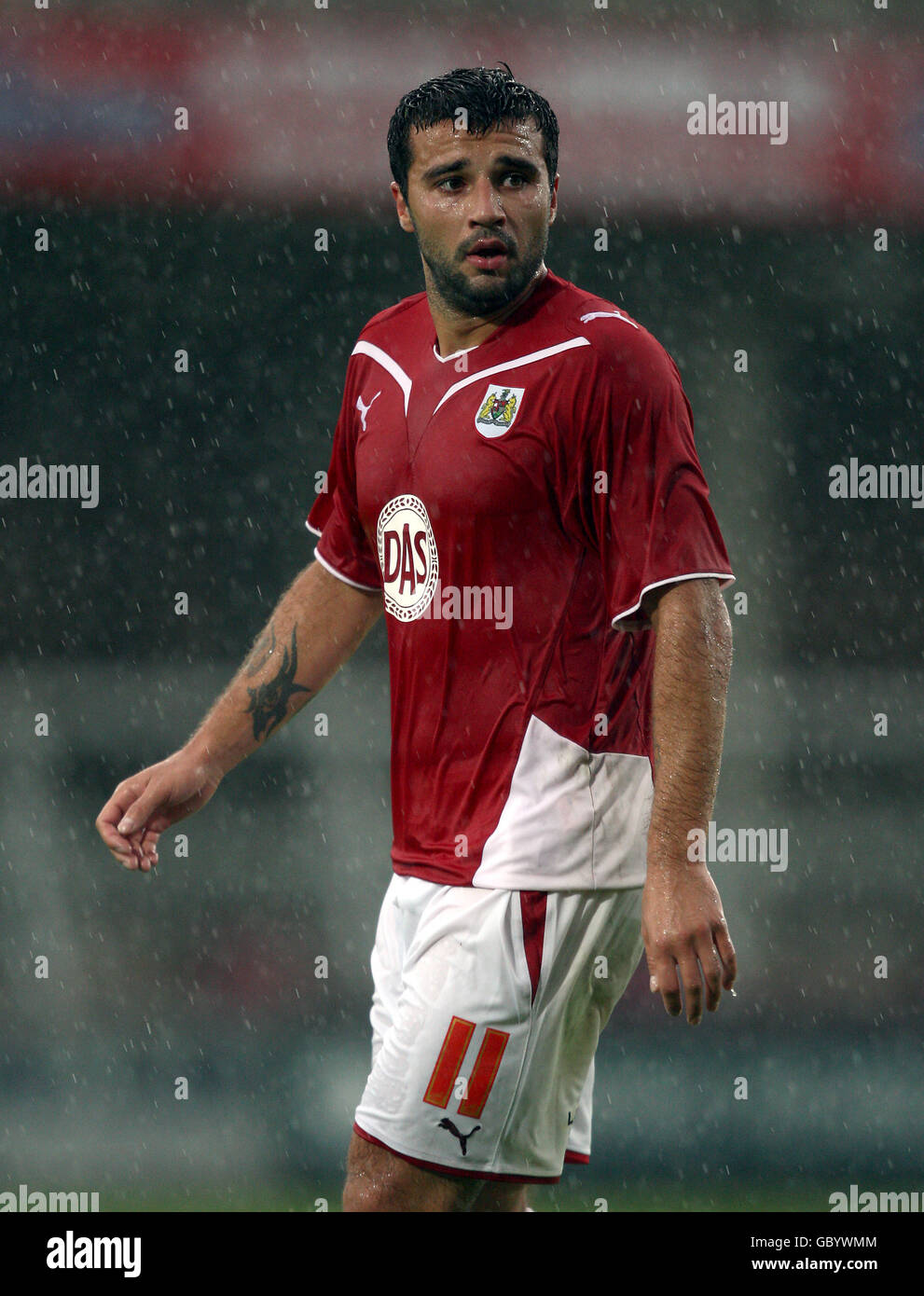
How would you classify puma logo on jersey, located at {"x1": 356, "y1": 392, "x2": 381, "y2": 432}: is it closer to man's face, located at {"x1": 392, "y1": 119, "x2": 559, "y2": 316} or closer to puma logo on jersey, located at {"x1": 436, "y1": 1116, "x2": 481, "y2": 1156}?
man's face, located at {"x1": 392, "y1": 119, "x2": 559, "y2": 316}

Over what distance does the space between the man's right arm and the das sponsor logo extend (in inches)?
10.0

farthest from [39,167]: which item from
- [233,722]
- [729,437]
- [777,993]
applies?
[777,993]

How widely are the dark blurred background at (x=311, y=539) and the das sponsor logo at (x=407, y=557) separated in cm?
264

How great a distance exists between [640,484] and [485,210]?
508 mm

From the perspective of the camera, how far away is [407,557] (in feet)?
8.61

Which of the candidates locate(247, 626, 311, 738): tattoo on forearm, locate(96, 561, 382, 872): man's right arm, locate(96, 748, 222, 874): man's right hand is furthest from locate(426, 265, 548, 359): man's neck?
locate(96, 748, 222, 874): man's right hand

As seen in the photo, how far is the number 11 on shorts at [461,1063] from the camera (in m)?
2.43

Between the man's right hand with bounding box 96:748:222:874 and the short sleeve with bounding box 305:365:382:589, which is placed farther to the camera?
the short sleeve with bounding box 305:365:382:589

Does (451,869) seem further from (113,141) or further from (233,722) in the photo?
(113,141)

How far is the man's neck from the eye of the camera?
2605 mm

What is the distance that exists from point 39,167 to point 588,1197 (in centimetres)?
363

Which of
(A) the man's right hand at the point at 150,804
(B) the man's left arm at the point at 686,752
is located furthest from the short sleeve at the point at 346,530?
(B) the man's left arm at the point at 686,752

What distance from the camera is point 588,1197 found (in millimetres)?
4613

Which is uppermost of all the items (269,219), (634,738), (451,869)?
(269,219)
